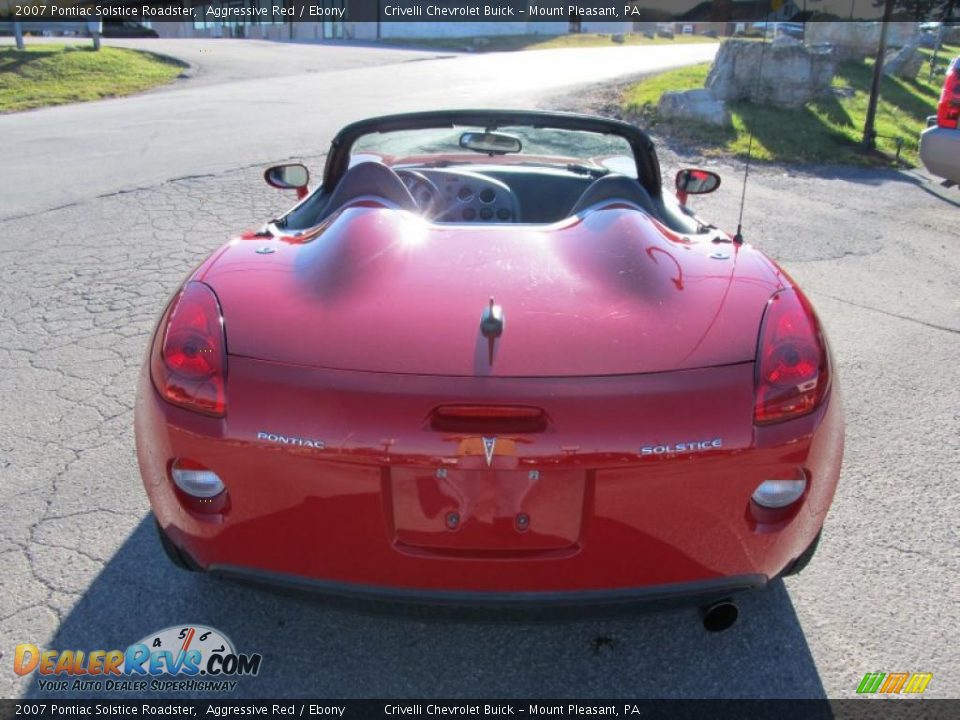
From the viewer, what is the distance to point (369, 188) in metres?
2.75

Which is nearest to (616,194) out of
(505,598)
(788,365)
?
(788,365)

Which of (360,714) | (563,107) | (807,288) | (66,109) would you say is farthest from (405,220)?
(66,109)

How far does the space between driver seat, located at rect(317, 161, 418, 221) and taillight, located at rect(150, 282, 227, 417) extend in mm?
836

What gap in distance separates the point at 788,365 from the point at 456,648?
119 centimetres

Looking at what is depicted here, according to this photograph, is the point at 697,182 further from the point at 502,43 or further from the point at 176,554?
the point at 502,43

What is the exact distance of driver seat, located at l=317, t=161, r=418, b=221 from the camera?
9.00 feet

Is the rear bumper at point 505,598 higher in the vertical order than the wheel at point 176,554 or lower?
higher

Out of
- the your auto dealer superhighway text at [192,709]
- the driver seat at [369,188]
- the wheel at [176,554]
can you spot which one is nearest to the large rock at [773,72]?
the driver seat at [369,188]

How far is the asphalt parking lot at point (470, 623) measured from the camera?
6.83 feet

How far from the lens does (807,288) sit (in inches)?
208

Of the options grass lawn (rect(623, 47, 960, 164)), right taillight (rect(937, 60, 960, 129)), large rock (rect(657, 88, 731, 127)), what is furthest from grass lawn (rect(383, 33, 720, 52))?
right taillight (rect(937, 60, 960, 129))

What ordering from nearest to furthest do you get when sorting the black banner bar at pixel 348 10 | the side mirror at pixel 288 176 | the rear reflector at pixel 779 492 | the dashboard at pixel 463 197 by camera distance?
the rear reflector at pixel 779 492 < the dashboard at pixel 463 197 < the side mirror at pixel 288 176 < the black banner bar at pixel 348 10

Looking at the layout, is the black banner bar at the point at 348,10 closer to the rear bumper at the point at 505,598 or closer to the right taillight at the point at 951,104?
the right taillight at the point at 951,104

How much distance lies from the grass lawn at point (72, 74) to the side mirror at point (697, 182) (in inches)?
600
